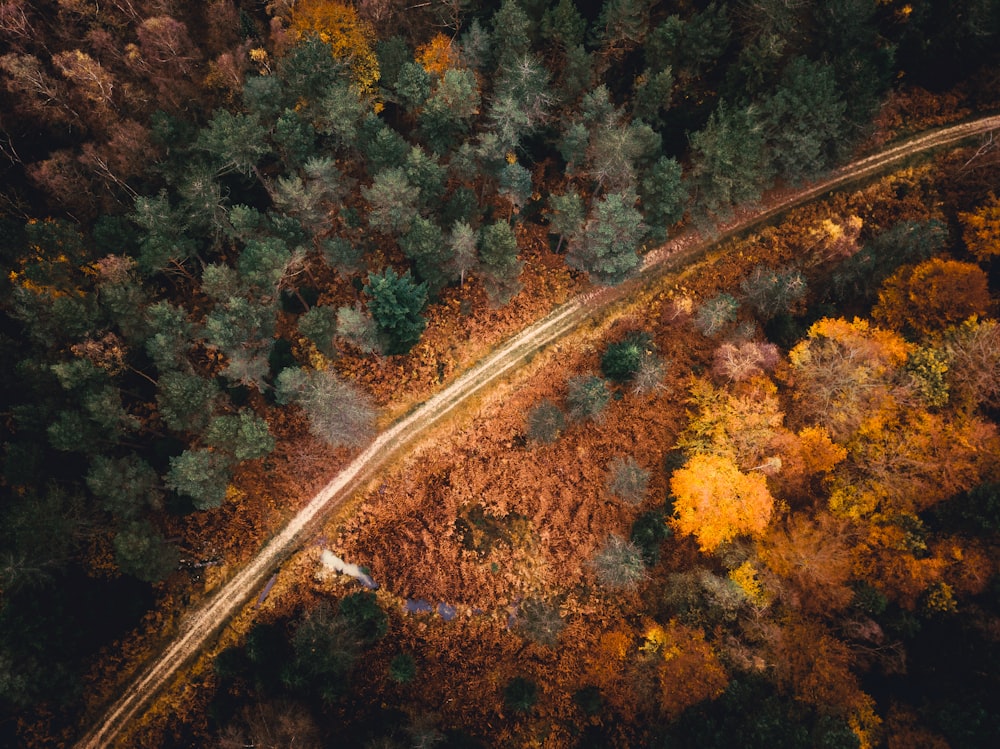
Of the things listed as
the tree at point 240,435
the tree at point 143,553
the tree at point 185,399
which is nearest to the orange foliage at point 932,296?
the tree at point 240,435

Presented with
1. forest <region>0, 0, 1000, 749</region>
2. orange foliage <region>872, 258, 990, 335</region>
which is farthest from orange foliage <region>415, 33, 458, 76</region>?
orange foliage <region>872, 258, 990, 335</region>

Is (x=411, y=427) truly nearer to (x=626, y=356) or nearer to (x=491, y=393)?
(x=491, y=393)

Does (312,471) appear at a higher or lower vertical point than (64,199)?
lower

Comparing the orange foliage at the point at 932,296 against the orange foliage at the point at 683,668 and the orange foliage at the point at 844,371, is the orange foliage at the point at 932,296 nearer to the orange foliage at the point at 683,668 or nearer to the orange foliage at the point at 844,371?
the orange foliage at the point at 844,371

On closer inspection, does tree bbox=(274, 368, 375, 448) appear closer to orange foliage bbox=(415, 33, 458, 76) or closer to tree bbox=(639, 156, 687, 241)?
orange foliage bbox=(415, 33, 458, 76)

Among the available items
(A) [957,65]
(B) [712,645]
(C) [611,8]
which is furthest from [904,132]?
(B) [712,645]

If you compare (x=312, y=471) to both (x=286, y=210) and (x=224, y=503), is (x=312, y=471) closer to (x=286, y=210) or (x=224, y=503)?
(x=224, y=503)

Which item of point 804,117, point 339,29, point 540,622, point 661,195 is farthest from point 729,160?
point 540,622
